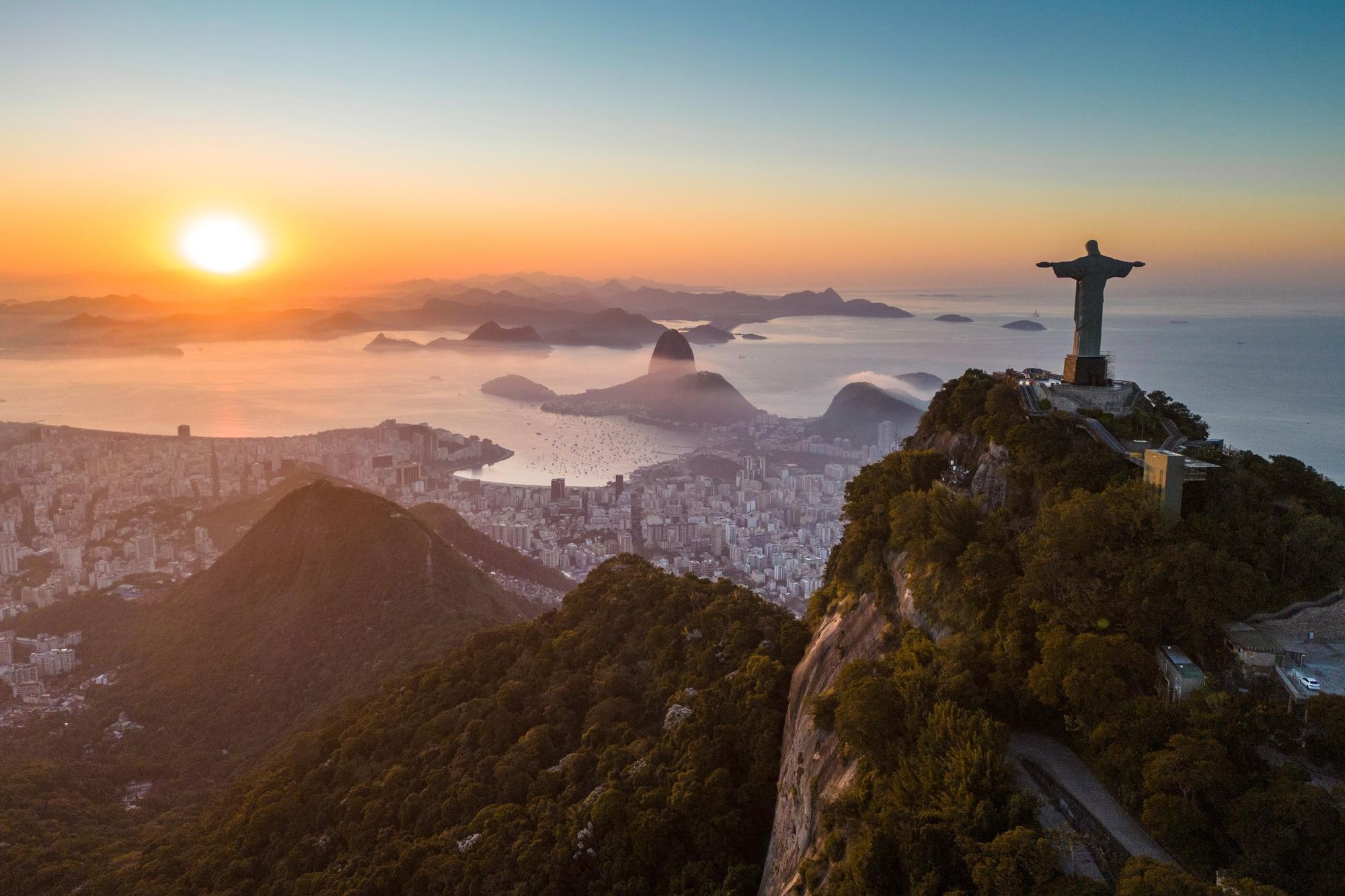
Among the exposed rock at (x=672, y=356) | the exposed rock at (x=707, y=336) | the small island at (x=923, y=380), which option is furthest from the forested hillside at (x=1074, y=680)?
the exposed rock at (x=707, y=336)

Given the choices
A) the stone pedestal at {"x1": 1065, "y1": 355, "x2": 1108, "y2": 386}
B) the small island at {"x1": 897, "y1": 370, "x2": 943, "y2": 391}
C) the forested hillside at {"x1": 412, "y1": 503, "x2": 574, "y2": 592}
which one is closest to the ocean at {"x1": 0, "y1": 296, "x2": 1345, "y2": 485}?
the small island at {"x1": 897, "y1": 370, "x2": 943, "y2": 391}

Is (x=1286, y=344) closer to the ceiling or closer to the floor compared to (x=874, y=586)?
closer to the ceiling

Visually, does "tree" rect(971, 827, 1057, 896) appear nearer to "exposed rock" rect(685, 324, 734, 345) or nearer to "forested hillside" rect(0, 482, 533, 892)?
"forested hillside" rect(0, 482, 533, 892)

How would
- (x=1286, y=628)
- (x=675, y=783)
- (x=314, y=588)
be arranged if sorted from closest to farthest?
(x=1286, y=628)
(x=675, y=783)
(x=314, y=588)

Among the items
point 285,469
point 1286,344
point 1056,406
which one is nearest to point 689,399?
point 285,469

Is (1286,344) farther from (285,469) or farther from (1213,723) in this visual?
(285,469)

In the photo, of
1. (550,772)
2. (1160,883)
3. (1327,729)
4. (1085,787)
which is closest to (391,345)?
(550,772)

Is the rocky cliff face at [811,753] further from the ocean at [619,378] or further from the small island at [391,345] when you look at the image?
the small island at [391,345]

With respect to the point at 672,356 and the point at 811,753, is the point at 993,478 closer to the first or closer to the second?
the point at 811,753
